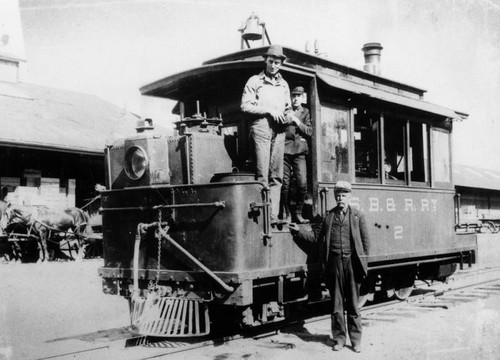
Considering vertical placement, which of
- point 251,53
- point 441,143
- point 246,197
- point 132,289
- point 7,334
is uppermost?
point 251,53

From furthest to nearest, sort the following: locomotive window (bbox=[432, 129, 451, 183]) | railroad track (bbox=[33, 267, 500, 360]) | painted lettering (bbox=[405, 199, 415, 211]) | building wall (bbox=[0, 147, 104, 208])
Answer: building wall (bbox=[0, 147, 104, 208])
locomotive window (bbox=[432, 129, 451, 183])
painted lettering (bbox=[405, 199, 415, 211])
railroad track (bbox=[33, 267, 500, 360])

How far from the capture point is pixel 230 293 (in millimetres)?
5641

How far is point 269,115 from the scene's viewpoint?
20.8 ft

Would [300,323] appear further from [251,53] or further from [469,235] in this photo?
[469,235]

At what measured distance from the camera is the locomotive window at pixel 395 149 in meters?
8.62

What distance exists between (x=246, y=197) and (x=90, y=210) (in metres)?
Answer: 12.7

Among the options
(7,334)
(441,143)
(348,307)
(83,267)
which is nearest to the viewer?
(348,307)

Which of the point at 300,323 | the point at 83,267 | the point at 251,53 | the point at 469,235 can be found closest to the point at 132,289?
the point at 300,323

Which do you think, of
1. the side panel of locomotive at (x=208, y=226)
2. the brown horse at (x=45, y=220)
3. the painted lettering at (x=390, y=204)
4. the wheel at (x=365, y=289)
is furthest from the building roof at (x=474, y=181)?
the side panel of locomotive at (x=208, y=226)

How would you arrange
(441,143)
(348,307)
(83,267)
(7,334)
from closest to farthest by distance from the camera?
(348,307) → (7,334) → (441,143) → (83,267)

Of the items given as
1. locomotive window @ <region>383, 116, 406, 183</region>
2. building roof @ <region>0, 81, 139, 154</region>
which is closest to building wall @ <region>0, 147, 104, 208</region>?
building roof @ <region>0, 81, 139, 154</region>

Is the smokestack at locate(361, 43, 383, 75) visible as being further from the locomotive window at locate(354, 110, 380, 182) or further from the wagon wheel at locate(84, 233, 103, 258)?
the wagon wheel at locate(84, 233, 103, 258)

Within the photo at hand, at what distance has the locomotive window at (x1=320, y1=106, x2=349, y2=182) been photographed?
700cm

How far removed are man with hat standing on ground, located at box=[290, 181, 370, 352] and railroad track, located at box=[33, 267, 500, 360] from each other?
1.52 ft
